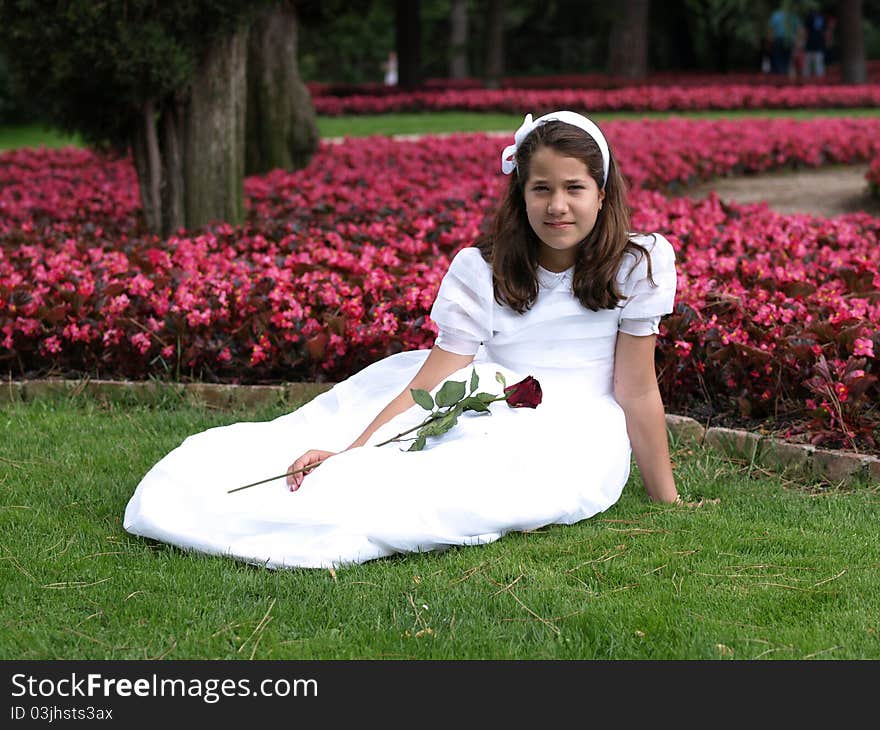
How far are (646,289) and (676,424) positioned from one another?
39.6 inches

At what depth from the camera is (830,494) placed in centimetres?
412

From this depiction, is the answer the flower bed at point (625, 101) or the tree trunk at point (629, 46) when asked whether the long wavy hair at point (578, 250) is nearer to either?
the flower bed at point (625, 101)

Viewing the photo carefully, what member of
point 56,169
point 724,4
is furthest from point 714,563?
point 724,4

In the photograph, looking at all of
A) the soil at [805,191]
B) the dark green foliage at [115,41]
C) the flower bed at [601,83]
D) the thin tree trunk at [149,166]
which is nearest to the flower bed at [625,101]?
the flower bed at [601,83]

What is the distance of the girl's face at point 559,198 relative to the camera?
12.2 feet

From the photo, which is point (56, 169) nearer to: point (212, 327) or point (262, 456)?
point (212, 327)

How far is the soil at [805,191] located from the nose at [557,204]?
6820 millimetres

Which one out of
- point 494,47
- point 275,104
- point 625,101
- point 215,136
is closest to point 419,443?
point 215,136

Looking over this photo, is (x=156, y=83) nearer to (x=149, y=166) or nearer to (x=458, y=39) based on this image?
(x=149, y=166)

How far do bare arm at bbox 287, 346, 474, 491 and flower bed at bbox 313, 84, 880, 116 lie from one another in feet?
60.0

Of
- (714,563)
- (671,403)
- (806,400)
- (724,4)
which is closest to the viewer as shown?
(714,563)

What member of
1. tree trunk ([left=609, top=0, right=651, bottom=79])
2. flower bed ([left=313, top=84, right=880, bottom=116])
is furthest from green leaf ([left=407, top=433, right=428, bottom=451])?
tree trunk ([left=609, top=0, right=651, bottom=79])

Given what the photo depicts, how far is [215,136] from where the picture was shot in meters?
7.71
